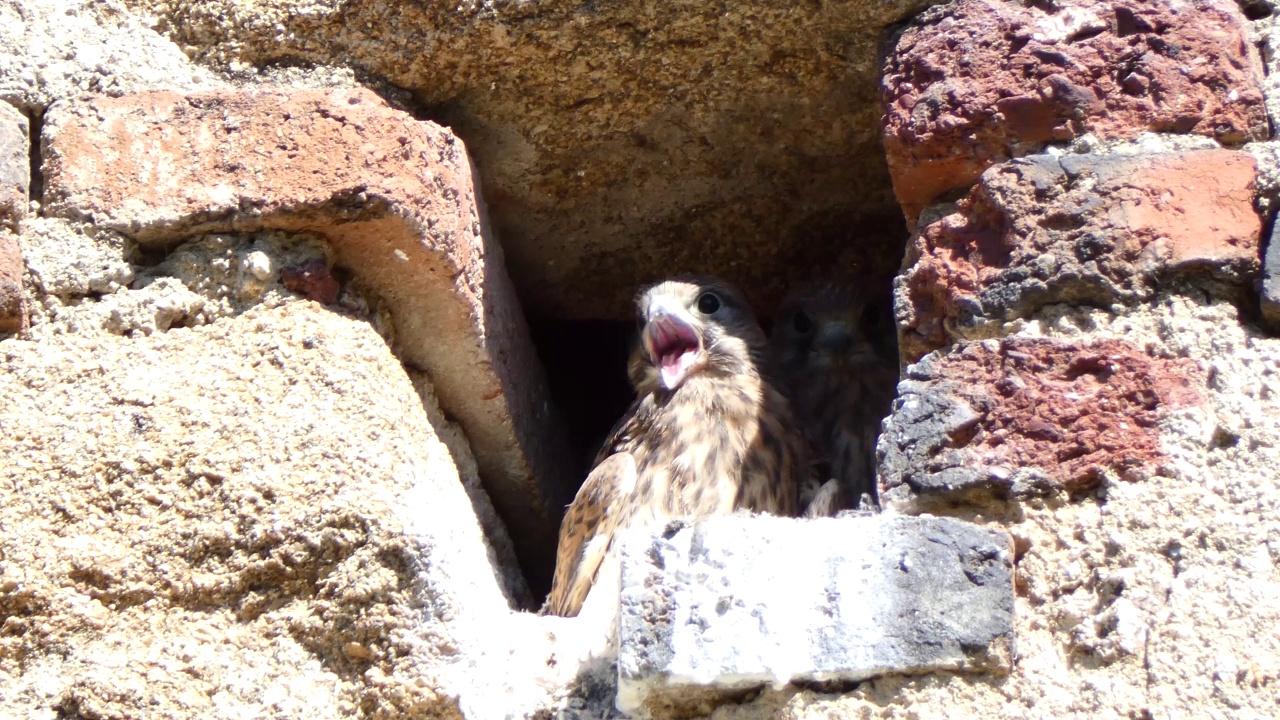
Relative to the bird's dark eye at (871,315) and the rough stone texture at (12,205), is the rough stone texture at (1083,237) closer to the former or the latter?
the rough stone texture at (12,205)

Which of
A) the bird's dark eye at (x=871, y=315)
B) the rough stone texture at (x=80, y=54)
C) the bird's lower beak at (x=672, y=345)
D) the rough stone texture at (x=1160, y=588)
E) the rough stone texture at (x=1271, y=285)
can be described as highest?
the rough stone texture at (x=80, y=54)

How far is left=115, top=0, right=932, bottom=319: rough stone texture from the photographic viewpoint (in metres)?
2.25

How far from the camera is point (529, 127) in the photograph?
2.46m

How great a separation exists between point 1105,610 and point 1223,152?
2.16ft

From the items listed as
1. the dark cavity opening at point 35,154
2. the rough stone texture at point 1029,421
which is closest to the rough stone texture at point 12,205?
the dark cavity opening at point 35,154

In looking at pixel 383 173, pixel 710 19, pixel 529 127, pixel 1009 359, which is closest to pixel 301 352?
pixel 383 173

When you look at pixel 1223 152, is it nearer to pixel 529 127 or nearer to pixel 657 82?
pixel 657 82

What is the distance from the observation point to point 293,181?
6.78 feet

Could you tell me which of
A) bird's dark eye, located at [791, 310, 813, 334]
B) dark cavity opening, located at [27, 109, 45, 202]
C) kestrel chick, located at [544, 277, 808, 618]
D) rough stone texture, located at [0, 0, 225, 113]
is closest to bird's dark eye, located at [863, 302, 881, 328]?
bird's dark eye, located at [791, 310, 813, 334]

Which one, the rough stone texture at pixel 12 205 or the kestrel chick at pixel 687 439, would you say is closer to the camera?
the rough stone texture at pixel 12 205

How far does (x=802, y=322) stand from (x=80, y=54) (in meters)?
1.84

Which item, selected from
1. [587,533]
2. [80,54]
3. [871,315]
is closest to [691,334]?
[871,315]

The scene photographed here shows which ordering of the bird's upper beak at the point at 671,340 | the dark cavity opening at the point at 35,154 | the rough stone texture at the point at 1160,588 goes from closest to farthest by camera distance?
the rough stone texture at the point at 1160,588 < the dark cavity opening at the point at 35,154 < the bird's upper beak at the point at 671,340

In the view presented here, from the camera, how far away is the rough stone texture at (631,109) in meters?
2.25
